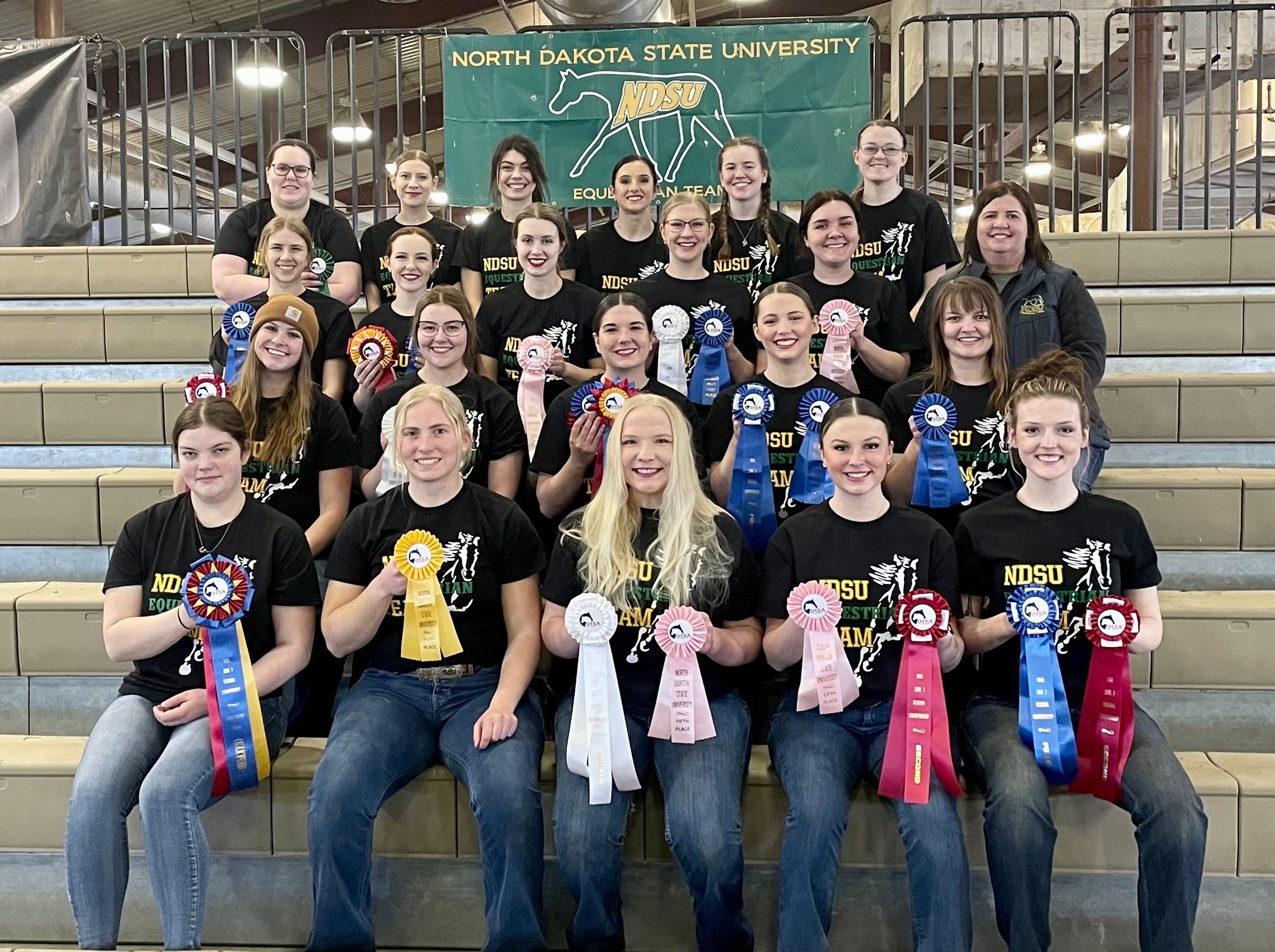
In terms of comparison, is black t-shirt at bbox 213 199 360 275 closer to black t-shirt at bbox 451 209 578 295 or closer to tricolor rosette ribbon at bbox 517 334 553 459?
black t-shirt at bbox 451 209 578 295

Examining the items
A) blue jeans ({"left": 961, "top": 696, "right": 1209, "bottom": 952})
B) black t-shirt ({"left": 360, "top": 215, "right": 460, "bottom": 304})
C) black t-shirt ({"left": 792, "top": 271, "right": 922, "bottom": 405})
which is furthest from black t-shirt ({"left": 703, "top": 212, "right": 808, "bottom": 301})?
blue jeans ({"left": 961, "top": 696, "right": 1209, "bottom": 952})

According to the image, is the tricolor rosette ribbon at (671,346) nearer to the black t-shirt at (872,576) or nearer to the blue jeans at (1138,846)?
the black t-shirt at (872,576)

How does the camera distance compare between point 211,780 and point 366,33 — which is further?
point 366,33

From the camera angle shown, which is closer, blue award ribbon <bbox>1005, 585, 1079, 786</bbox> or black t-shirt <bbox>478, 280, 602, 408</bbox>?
blue award ribbon <bbox>1005, 585, 1079, 786</bbox>

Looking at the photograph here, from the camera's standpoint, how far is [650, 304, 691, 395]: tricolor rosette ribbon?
306cm

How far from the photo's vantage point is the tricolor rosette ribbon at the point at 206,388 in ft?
9.38

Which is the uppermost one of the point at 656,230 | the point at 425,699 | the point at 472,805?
the point at 656,230

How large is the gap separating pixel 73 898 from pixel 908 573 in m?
1.69

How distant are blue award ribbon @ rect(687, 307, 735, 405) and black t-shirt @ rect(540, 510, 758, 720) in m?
0.79

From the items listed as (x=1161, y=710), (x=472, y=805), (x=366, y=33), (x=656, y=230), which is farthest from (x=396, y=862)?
(x=366, y=33)

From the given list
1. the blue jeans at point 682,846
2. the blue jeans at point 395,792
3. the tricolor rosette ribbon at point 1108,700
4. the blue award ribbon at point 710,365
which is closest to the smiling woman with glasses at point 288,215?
the blue award ribbon at point 710,365

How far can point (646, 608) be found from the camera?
230 cm

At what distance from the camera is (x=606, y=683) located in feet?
7.24

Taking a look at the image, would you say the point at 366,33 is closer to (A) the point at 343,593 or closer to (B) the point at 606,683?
(A) the point at 343,593
